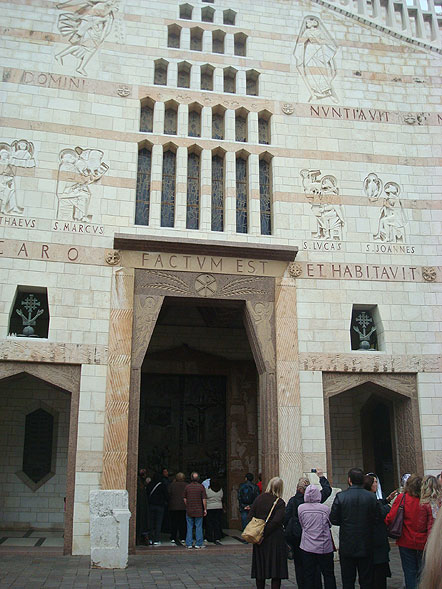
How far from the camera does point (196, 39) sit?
17.4 metres

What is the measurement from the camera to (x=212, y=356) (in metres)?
18.2

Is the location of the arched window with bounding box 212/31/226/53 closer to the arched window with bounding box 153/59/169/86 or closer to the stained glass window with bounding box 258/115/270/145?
the arched window with bounding box 153/59/169/86

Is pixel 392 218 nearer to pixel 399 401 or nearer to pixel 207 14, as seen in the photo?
pixel 399 401

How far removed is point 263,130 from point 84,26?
579 cm

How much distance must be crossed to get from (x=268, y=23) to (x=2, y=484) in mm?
15412

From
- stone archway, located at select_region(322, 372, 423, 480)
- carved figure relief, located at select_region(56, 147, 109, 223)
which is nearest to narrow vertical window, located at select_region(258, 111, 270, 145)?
carved figure relief, located at select_region(56, 147, 109, 223)

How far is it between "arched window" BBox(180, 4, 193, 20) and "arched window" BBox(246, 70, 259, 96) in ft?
8.10

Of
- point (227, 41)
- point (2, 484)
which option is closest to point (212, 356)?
point (2, 484)

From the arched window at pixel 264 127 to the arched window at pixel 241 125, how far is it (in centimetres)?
43

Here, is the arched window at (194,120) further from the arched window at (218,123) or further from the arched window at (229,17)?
the arched window at (229,17)

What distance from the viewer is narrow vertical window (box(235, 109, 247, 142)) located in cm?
1698

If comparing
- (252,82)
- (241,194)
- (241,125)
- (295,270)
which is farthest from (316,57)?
(295,270)

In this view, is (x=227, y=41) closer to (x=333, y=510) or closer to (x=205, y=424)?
(x=205, y=424)

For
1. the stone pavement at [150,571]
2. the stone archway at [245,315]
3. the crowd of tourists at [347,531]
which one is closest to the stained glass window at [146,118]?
the stone archway at [245,315]
